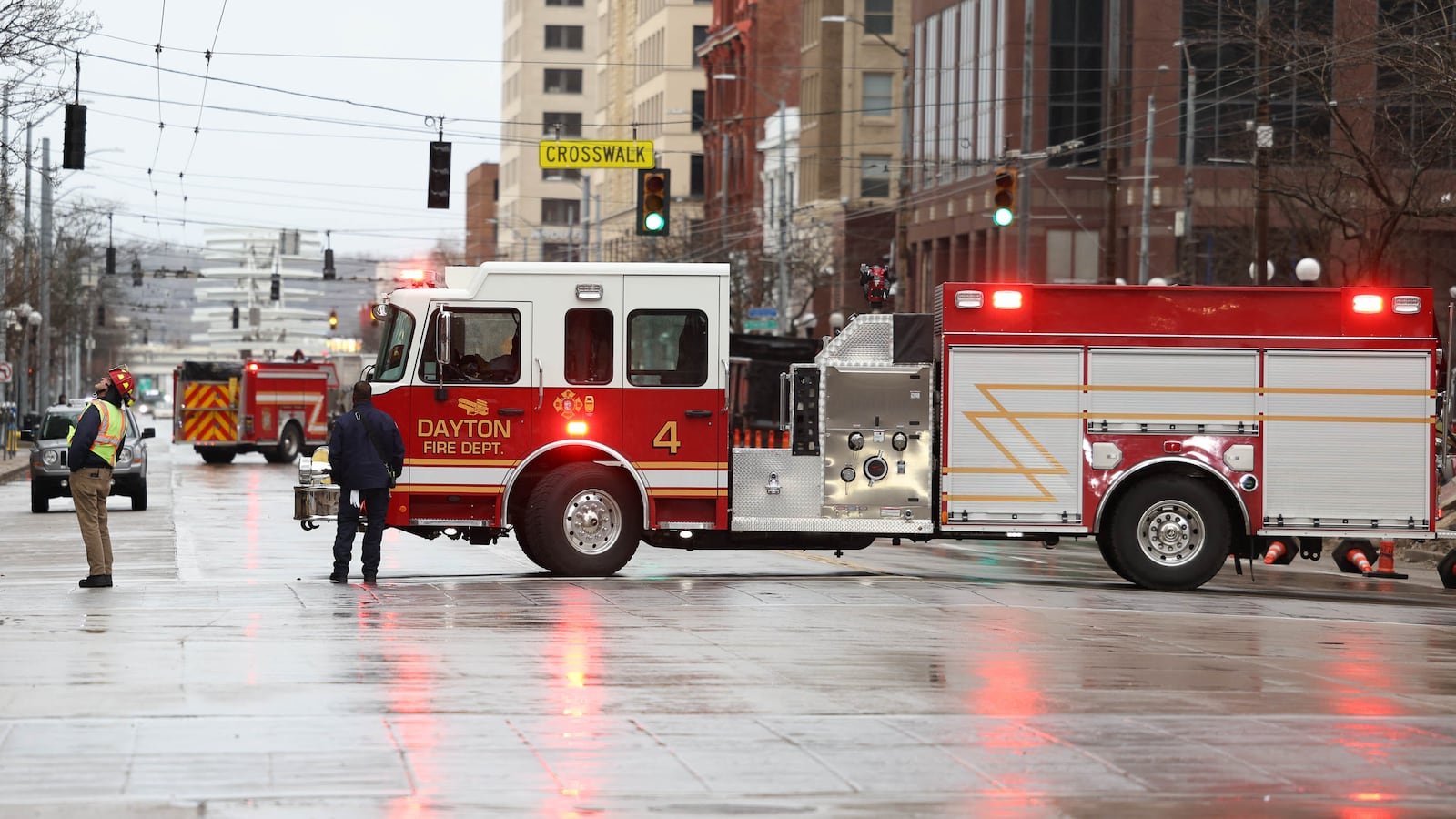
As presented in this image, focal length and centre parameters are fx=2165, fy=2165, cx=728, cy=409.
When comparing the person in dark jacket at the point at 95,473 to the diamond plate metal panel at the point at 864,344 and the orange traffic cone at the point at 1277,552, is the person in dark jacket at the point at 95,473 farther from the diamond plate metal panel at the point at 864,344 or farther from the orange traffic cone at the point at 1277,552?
the orange traffic cone at the point at 1277,552

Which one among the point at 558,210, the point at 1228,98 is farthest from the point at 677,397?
the point at 558,210

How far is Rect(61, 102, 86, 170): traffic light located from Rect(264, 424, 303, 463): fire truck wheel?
21.3m

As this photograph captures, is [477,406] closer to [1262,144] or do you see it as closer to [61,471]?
[61,471]

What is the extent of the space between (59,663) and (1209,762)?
681 centimetres

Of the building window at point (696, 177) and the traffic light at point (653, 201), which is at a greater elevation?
the building window at point (696, 177)

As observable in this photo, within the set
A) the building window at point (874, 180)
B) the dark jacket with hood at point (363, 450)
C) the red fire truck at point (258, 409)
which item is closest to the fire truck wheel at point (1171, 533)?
the dark jacket with hood at point (363, 450)

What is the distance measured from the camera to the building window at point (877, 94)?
86.7m

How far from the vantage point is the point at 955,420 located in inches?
774

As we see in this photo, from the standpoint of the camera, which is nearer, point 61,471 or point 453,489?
point 453,489

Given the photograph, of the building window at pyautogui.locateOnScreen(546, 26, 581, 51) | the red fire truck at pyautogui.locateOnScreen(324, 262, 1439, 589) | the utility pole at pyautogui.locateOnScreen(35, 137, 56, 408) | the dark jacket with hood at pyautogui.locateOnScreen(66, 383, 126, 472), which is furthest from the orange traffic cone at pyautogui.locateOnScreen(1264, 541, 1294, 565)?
the building window at pyautogui.locateOnScreen(546, 26, 581, 51)

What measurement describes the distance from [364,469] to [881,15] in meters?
71.5

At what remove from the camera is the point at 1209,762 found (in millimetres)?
9961

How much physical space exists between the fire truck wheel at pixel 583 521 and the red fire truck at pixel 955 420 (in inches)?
0.7

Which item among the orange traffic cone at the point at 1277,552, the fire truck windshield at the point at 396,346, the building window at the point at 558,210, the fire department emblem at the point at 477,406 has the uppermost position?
the building window at the point at 558,210
